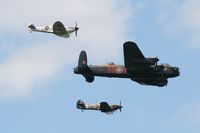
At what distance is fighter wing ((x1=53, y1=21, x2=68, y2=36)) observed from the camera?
113m

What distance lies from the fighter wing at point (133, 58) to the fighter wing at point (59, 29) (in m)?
24.9

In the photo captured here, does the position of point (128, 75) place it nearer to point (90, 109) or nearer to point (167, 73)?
point (167, 73)

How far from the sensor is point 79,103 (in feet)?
411

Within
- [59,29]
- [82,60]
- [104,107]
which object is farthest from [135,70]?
[59,29]

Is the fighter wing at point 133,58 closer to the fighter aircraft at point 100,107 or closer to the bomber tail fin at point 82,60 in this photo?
the bomber tail fin at point 82,60

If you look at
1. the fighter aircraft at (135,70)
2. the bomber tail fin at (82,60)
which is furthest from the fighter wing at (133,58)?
the bomber tail fin at (82,60)

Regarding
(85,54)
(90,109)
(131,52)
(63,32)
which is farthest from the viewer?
(90,109)

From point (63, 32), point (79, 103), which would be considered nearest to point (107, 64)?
point (63, 32)

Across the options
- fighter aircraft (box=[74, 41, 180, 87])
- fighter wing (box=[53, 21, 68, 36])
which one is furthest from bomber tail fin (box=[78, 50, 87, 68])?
fighter wing (box=[53, 21, 68, 36])

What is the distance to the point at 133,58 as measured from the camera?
9000 centimetres

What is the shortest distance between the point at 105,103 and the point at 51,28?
14418mm

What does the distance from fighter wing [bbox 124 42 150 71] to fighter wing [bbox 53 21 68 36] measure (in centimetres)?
2488

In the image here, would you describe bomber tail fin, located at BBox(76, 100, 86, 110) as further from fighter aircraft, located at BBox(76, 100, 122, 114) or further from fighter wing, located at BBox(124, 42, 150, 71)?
fighter wing, located at BBox(124, 42, 150, 71)

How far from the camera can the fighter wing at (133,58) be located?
88.5 metres
